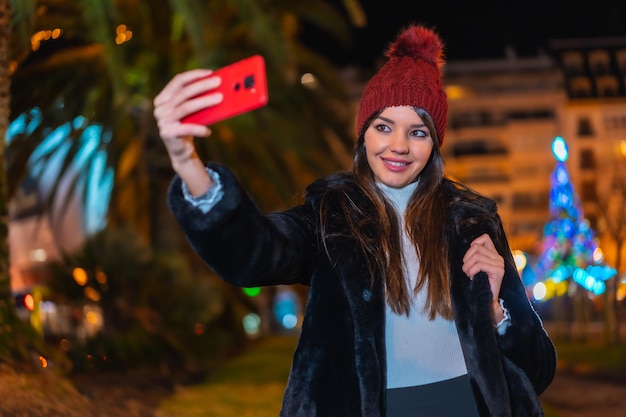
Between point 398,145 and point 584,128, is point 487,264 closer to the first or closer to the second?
point 398,145

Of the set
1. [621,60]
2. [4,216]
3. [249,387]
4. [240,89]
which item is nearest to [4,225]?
[4,216]

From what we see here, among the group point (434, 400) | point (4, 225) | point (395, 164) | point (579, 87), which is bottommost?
point (434, 400)

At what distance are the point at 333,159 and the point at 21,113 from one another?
200 inches

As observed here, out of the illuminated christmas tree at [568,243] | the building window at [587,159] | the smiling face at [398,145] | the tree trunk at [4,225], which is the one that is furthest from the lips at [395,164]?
the building window at [587,159]

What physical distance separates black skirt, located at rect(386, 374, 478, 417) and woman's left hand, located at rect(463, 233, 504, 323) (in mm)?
240

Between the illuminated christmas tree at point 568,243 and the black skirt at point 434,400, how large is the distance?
19.4 m

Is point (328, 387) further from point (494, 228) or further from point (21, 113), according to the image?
point (21, 113)

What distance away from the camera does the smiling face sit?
2829mm

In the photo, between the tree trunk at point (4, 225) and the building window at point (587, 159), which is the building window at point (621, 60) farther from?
the tree trunk at point (4, 225)

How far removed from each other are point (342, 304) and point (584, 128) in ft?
224

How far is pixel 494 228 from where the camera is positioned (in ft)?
9.57

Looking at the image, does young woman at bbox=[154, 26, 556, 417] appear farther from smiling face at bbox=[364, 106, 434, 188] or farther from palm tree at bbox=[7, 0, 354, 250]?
palm tree at bbox=[7, 0, 354, 250]

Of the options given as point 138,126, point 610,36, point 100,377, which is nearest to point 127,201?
point 138,126

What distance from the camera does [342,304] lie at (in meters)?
2.63
